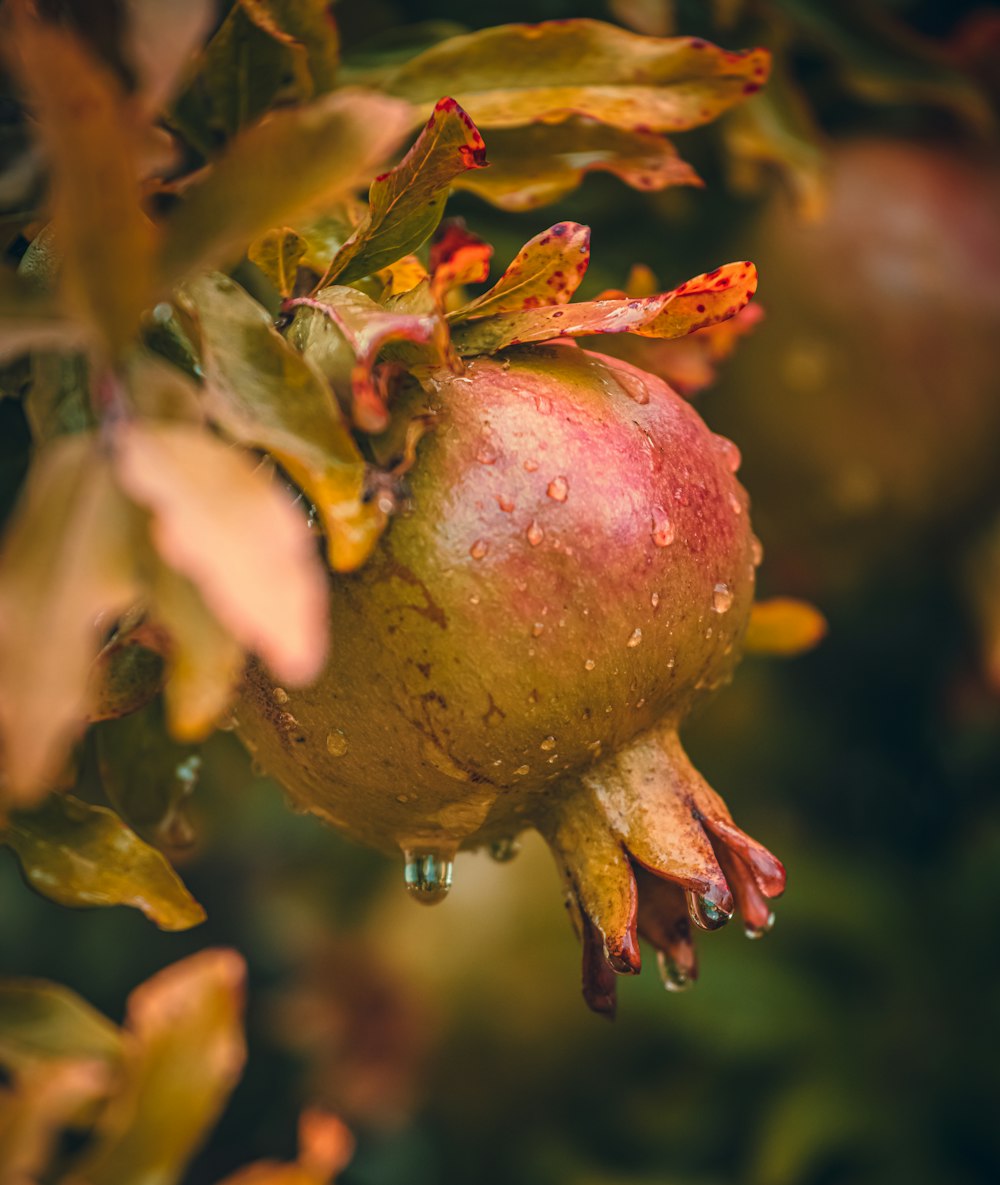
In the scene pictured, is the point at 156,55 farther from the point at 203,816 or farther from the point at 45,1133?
the point at 203,816

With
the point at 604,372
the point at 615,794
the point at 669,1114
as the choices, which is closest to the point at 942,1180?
the point at 669,1114

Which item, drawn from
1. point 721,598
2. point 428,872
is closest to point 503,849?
point 428,872

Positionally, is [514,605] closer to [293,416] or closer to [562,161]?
[293,416]

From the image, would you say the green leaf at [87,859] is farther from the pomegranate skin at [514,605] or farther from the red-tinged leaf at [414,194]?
the red-tinged leaf at [414,194]

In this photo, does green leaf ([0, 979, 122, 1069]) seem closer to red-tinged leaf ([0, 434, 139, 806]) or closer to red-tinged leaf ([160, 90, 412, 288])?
red-tinged leaf ([0, 434, 139, 806])

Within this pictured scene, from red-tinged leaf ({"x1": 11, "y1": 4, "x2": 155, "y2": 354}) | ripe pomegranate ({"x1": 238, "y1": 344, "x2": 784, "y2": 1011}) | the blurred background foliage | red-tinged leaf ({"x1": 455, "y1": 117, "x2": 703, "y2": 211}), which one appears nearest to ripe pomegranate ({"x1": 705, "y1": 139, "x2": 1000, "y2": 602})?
the blurred background foliage

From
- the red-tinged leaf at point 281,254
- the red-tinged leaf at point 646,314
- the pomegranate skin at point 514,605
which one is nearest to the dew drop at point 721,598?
the pomegranate skin at point 514,605
